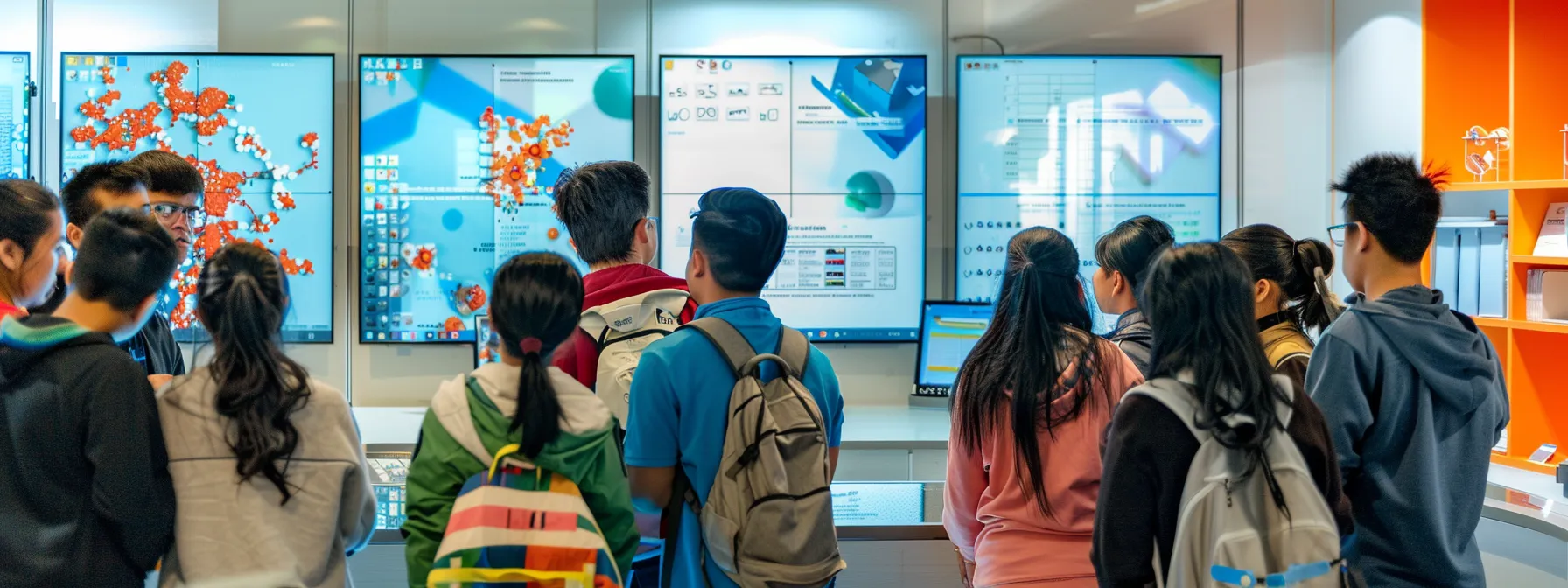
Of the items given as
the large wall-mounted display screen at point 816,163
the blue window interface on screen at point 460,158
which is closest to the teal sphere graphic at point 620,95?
the blue window interface on screen at point 460,158

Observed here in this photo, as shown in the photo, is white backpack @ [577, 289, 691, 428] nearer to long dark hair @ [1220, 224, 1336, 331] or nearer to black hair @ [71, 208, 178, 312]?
black hair @ [71, 208, 178, 312]

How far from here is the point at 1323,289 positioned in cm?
195

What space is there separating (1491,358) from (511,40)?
3129 millimetres

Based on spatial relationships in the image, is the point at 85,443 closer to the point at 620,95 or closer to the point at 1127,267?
the point at 1127,267

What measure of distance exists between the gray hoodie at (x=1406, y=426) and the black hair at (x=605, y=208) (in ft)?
3.74

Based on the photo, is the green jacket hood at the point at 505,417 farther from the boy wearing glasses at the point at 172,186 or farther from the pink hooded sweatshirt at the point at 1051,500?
the boy wearing glasses at the point at 172,186

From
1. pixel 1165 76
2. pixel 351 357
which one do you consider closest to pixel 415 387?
pixel 351 357

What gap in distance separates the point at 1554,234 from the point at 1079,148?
142 cm

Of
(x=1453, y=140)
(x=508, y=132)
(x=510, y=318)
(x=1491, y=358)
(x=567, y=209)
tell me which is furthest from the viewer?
(x=508, y=132)

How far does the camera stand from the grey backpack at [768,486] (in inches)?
57.2

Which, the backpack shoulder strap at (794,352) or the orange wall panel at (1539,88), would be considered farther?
the orange wall panel at (1539,88)

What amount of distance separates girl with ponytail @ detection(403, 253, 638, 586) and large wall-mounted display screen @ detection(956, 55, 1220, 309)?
261 cm

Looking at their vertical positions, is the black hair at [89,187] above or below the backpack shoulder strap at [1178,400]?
above

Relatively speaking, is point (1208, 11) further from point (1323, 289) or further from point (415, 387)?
point (415, 387)
